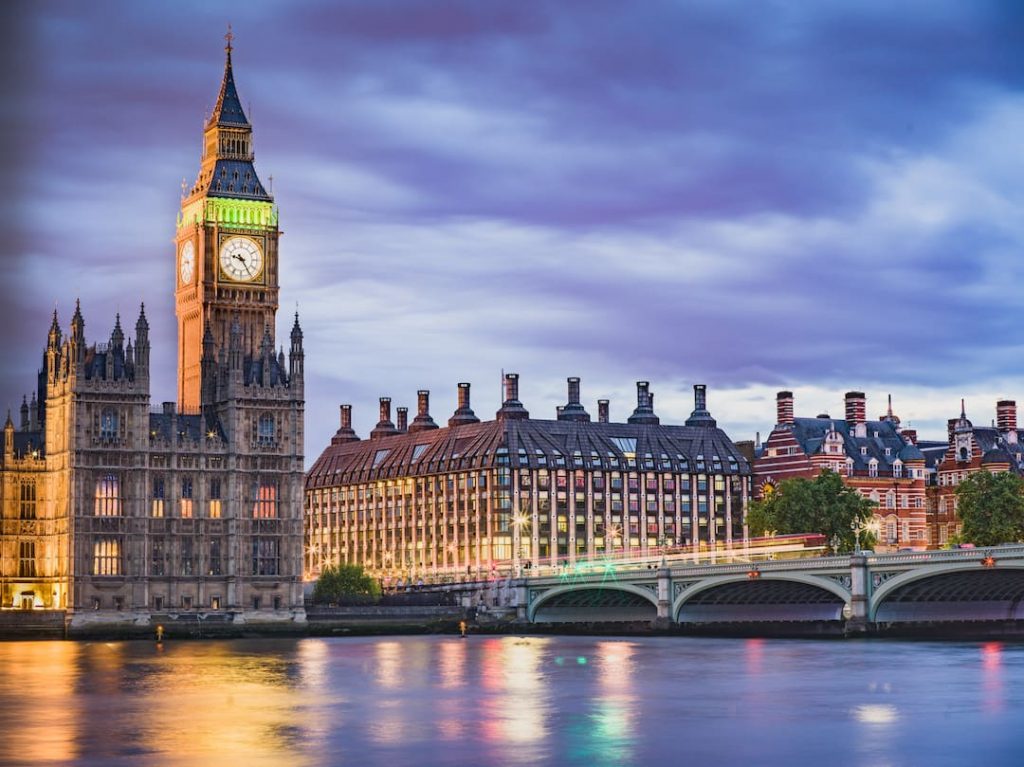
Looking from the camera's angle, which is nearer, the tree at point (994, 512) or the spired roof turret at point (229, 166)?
the tree at point (994, 512)

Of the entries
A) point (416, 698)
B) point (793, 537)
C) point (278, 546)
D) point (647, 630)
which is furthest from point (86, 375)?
point (416, 698)

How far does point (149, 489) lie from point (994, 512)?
70.9 m

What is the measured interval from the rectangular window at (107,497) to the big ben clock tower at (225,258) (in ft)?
71.3

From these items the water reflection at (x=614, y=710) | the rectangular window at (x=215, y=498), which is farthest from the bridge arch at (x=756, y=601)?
the rectangular window at (x=215, y=498)

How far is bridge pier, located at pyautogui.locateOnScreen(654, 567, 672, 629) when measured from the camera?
525 feet

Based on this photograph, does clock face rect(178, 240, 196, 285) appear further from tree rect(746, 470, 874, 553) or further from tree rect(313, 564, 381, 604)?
tree rect(746, 470, 874, 553)

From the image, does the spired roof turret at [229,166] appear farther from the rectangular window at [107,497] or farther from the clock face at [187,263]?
the rectangular window at [107,497]

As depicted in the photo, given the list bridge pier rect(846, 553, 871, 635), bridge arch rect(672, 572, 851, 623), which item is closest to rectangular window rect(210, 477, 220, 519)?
bridge arch rect(672, 572, 851, 623)

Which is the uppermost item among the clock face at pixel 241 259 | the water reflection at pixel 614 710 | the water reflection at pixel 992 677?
the clock face at pixel 241 259

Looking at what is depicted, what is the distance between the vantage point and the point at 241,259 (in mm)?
194625

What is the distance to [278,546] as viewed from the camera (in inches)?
6870

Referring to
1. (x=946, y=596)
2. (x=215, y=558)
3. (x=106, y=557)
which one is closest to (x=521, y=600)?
(x=215, y=558)

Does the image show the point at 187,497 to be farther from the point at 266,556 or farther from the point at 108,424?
the point at 108,424

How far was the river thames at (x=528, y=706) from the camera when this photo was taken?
72.0 metres
